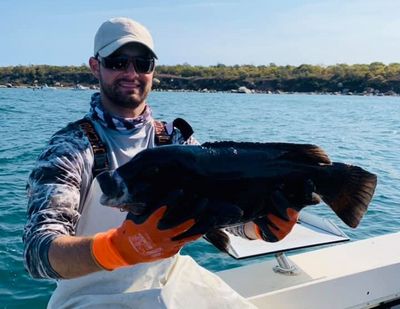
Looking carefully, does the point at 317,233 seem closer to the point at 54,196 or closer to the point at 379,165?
the point at 54,196

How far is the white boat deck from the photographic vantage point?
Answer: 3932 mm

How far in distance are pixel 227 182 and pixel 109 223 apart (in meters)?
0.79

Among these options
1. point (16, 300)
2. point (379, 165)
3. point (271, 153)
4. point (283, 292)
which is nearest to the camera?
point (271, 153)

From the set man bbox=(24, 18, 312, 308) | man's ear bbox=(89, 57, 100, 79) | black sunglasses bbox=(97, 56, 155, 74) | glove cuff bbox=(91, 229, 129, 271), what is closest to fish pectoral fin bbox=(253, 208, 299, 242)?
man bbox=(24, 18, 312, 308)

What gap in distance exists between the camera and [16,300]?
6.36 meters

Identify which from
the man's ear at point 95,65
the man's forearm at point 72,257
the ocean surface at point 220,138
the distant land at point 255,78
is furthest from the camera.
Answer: the distant land at point 255,78

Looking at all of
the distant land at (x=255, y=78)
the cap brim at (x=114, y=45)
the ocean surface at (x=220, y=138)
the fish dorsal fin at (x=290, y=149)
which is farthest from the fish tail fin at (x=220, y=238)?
the distant land at (x=255, y=78)

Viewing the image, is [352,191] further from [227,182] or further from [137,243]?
[137,243]

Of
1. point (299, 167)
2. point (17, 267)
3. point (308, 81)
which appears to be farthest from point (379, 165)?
point (308, 81)

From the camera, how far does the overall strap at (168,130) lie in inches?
135

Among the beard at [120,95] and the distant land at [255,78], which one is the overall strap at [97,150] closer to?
the beard at [120,95]

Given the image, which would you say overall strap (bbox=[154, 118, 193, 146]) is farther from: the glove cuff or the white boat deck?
the white boat deck

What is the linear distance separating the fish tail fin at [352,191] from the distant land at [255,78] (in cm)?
9968

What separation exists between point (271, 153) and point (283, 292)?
5.26 ft
